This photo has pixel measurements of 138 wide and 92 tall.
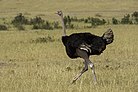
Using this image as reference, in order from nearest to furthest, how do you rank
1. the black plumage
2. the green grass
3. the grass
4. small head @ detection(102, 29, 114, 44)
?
the grass
the black plumage
small head @ detection(102, 29, 114, 44)
the green grass

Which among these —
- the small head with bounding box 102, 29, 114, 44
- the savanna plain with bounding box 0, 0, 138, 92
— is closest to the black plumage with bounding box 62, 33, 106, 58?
the small head with bounding box 102, 29, 114, 44

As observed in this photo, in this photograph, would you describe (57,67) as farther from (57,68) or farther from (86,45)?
(86,45)

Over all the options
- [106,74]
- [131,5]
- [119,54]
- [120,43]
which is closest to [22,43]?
[120,43]

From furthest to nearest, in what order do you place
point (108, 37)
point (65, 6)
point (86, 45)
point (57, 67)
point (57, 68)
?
point (65, 6) < point (57, 67) < point (57, 68) < point (108, 37) < point (86, 45)

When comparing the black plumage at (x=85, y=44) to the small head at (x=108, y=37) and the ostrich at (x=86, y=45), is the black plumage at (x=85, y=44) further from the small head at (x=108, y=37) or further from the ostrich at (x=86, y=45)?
the small head at (x=108, y=37)

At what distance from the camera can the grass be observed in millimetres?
9695

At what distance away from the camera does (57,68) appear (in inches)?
497

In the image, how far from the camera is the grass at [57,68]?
9695 mm

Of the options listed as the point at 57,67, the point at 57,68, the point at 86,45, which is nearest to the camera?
the point at 86,45

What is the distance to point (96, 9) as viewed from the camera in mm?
54250

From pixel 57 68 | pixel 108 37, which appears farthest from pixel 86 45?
pixel 57 68

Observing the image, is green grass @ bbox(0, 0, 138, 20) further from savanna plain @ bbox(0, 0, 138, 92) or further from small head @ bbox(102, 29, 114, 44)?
small head @ bbox(102, 29, 114, 44)

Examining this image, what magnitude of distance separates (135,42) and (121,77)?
8938 mm

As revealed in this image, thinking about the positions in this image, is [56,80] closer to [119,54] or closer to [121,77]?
[121,77]
